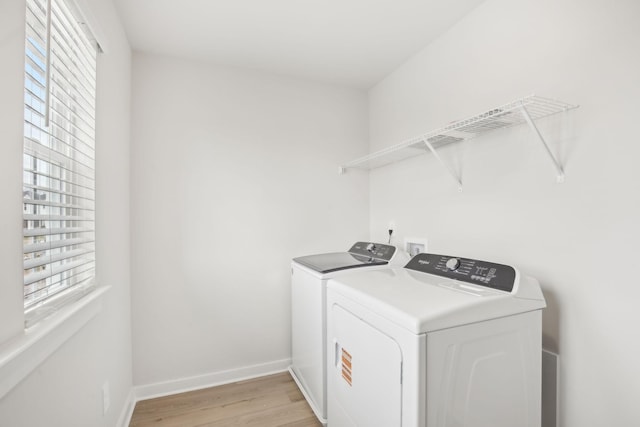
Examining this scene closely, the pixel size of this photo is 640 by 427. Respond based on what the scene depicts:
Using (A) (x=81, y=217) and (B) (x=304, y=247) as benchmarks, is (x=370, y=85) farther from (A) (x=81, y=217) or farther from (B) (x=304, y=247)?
(A) (x=81, y=217)

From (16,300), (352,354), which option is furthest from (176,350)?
(16,300)

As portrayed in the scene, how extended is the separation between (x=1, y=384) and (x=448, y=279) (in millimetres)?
1563

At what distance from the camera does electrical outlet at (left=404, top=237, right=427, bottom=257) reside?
2.07 metres

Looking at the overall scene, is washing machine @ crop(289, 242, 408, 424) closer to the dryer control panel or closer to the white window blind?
the dryer control panel

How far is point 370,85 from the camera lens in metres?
2.69

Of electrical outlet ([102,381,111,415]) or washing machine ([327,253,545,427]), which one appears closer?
washing machine ([327,253,545,427])

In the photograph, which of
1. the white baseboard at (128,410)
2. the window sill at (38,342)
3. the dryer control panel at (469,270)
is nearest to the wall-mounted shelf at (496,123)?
the dryer control panel at (469,270)

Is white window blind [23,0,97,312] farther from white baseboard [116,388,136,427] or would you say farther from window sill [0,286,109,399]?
white baseboard [116,388,136,427]

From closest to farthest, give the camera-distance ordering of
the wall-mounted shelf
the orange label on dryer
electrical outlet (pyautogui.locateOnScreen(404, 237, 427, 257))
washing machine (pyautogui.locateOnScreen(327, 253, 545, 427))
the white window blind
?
1. the white window blind
2. washing machine (pyautogui.locateOnScreen(327, 253, 545, 427))
3. the wall-mounted shelf
4. the orange label on dryer
5. electrical outlet (pyautogui.locateOnScreen(404, 237, 427, 257))

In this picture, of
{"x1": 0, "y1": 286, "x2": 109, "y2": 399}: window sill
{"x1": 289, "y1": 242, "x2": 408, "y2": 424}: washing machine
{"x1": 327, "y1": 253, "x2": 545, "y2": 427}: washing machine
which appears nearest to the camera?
{"x1": 0, "y1": 286, "x2": 109, "y2": 399}: window sill

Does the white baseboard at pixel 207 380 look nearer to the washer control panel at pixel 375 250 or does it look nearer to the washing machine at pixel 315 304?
the washing machine at pixel 315 304

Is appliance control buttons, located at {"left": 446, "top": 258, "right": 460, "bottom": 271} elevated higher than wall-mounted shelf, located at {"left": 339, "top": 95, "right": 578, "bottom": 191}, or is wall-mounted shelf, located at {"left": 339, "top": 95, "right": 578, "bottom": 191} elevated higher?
wall-mounted shelf, located at {"left": 339, "top": 95, "right": 578, "bottom": 191}

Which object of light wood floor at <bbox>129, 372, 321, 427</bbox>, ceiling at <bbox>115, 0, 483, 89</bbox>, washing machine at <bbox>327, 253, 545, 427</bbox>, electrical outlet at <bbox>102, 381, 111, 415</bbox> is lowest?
light wood floor at <bbox>129, 372, 321, 427</bbox>

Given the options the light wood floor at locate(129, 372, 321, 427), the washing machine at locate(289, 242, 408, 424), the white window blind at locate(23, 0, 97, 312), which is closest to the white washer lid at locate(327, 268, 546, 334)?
the washing machine at locate(289, 242, 408, 424)
